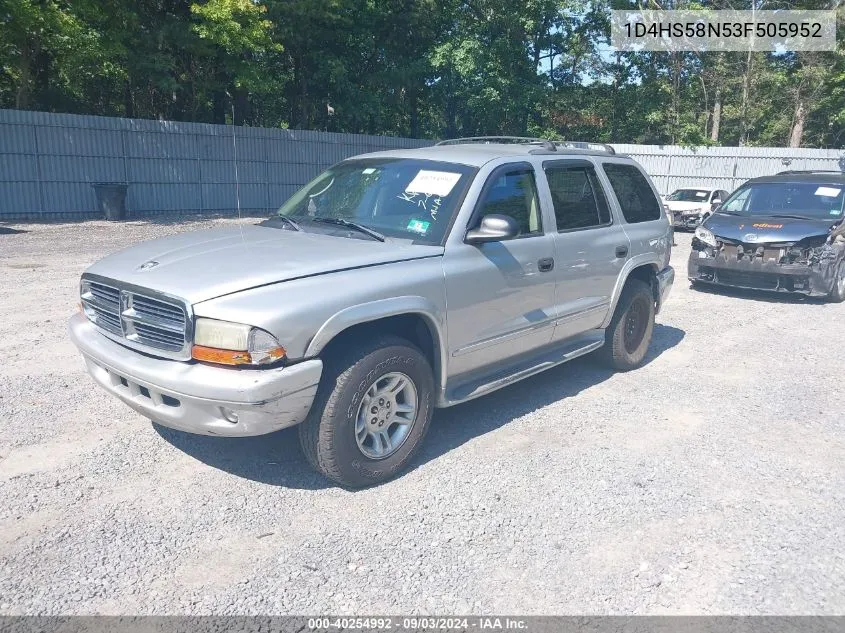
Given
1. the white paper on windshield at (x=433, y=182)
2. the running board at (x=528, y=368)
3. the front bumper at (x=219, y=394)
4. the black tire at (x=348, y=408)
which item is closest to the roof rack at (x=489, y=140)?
the white paper on windshield at (x=433, y=182)

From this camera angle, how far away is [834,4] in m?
29.8

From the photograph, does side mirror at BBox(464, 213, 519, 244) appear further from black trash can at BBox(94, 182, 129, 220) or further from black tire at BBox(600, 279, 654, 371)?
black trash can at BBox(94, 182, 129, 220)

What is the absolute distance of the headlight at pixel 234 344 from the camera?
3256 mm

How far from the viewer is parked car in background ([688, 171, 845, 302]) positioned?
9.18 metres

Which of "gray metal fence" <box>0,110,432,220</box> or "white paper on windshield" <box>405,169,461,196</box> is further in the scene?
"gray metal fence" <box>0,110,432,220</box>

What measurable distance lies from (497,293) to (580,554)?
5.70 feet

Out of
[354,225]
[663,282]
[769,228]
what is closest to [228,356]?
[354,225]

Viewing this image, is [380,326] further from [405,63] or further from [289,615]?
[405,63]

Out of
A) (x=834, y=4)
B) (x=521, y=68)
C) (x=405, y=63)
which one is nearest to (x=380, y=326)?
(x=405, y=63)

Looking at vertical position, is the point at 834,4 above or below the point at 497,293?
above

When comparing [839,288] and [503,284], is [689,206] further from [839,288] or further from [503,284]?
[503,284]

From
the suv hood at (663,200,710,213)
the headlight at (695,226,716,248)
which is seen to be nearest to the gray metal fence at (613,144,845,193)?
the suv hood at (663,200,710,213)

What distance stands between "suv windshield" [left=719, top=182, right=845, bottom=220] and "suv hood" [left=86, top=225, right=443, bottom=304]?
8115 mm

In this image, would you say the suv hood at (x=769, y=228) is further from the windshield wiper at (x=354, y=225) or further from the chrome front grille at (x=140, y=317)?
the chrome front grille at (x=140, y=317)
